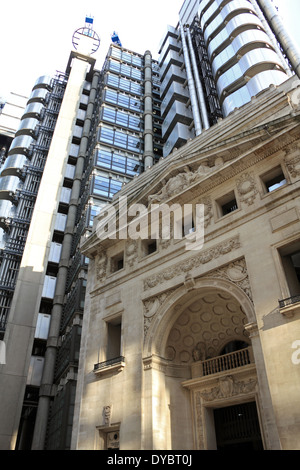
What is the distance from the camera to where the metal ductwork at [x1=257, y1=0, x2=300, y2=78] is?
5169 centimetres

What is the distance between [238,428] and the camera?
17.2 meters

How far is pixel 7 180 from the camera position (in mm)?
49344

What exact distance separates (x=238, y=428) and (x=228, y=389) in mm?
1824

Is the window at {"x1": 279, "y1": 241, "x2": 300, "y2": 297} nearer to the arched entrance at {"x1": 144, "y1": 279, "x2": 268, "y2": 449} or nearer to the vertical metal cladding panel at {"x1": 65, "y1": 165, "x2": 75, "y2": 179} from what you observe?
the arched entrance at {"x1": 144, "y1": 279, "x2": 268, "y2": 449}

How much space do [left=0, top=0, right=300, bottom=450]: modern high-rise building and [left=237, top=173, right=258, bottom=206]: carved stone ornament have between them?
1.04 meters

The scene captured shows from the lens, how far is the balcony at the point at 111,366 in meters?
18.7

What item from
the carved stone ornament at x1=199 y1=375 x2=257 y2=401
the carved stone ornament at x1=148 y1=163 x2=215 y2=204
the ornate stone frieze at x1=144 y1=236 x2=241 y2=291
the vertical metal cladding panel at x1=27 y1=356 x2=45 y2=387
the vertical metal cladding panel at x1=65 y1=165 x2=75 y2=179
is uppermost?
the vertical metal cladding panel at x1=65 y1=165 x2=75 y2=179

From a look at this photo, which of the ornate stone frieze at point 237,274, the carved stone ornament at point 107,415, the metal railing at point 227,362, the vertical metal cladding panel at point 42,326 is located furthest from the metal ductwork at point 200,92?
Answer: the carved stone ornament at point 107,415

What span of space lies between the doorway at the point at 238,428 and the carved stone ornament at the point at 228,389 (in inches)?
35.6

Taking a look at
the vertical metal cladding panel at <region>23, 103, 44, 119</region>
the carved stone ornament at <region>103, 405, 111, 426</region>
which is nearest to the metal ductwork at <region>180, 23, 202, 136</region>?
the vertical metal cladding panel at <region>23, 103, 44, 119</region>

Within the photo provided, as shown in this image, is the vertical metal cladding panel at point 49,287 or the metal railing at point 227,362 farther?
the vertical metal cladding panel at point 49,287

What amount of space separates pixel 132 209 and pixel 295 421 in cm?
1447

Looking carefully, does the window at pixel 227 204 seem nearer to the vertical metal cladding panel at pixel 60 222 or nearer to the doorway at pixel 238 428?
the doorway at pixel 238 428

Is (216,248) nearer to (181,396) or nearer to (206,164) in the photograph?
(206,164)
